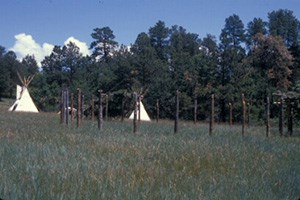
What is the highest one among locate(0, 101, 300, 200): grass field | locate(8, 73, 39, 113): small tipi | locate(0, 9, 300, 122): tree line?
locate(0, 9, 300, 122): tree line

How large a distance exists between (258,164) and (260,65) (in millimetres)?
39418

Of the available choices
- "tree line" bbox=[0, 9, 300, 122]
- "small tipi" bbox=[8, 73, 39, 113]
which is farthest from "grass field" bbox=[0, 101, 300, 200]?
"small tipi" bbox=[8, 73, 39, 113]

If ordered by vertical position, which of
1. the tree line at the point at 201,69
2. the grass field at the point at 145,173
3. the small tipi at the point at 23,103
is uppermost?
the tree line at the point at 201,69

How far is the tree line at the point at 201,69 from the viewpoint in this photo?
46.5 metres

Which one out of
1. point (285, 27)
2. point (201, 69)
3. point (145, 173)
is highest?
point (285, 27)

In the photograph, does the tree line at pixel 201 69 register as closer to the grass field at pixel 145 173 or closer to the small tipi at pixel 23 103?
the small tipi at pixel 23 103

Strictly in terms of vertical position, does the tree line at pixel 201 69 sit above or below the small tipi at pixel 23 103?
above

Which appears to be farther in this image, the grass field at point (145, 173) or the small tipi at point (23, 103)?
the small tipi at point (23, 103)

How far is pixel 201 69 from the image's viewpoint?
1998 inches

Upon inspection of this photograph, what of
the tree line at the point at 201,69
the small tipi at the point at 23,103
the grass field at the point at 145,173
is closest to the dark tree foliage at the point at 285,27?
the tree line at the point at 201,69

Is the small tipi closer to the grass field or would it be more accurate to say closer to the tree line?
the tree line

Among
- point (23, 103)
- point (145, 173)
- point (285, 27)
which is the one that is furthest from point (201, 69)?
point (145, 173)

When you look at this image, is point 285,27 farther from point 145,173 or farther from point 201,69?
point 145,173

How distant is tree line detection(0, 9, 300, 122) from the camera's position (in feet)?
152
